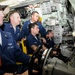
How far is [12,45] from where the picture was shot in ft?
8.95

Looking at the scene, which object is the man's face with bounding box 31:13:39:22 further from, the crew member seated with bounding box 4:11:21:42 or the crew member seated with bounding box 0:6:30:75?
the crew member seated with bounding box 0:6:30:75

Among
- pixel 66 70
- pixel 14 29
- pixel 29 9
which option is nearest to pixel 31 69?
pixel 66 70

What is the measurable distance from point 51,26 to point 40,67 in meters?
3.27

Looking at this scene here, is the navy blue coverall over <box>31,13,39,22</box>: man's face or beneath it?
beneath

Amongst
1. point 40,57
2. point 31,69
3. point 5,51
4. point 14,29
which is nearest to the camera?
point 31,69

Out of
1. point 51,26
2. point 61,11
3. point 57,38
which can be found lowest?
point 57,38

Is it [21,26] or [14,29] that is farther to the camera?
[21,26]

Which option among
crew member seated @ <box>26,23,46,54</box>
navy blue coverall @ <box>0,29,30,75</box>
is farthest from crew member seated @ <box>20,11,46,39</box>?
navy blue coverall @ <box>0,29,30,75</box>

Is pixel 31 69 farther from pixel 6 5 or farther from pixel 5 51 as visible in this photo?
pixel 6 5

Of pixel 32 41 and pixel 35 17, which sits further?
pixel 35 17

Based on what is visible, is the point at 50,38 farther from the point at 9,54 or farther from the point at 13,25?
the point at 9,54

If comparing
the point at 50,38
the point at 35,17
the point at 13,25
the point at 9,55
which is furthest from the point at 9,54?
the point at 50,38

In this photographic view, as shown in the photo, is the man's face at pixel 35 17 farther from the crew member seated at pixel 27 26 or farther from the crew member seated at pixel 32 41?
the crew member seated at pixel 32 41

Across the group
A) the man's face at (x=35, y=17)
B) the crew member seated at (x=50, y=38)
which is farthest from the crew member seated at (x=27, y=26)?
the crew member seated at (x=50, y=38)
